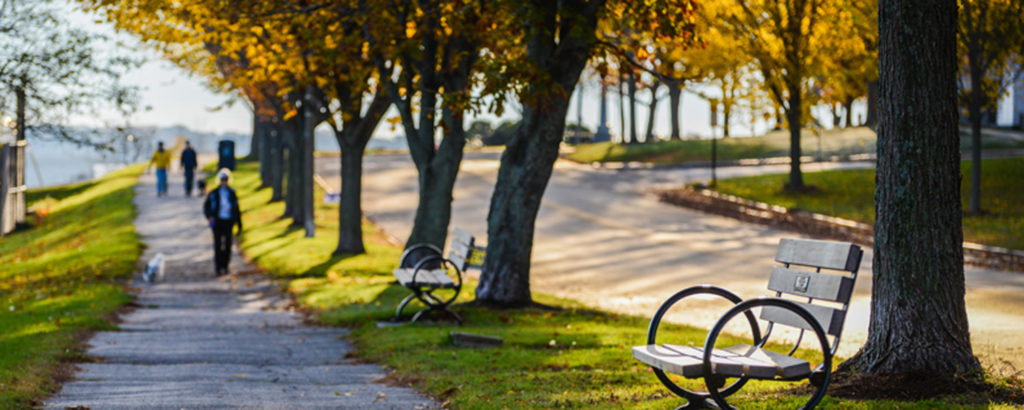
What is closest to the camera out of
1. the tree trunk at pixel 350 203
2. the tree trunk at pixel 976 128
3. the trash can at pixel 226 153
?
the tree trunk at pixel 350 203

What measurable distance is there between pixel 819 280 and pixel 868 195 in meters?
23.5

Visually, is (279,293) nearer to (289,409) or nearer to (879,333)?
(289,409)

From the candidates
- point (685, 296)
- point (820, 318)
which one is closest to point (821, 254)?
point (820, 318)

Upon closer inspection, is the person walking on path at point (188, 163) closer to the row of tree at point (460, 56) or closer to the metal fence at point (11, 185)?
the metal fence at point (11, 185)

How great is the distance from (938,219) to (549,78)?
A: 5.86m

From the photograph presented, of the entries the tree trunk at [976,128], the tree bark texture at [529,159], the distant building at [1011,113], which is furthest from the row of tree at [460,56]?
the distant building at [1011,113]

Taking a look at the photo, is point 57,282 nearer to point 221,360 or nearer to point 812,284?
point 221,360

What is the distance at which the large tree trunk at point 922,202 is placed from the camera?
23.0ft

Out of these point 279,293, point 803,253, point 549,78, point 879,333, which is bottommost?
point 279,293

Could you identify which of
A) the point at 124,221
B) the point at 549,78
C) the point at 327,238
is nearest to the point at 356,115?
the point at 327,238

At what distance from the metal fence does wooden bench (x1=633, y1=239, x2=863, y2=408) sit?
2585cm

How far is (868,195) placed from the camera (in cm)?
2905

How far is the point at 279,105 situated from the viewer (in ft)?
88.5

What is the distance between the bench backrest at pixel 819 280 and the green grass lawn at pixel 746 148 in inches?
1365
